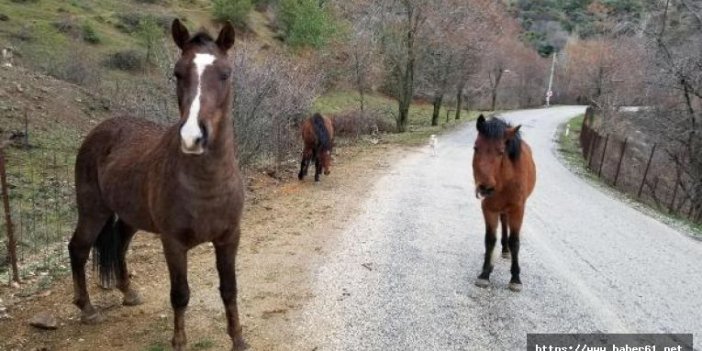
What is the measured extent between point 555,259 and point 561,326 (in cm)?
207

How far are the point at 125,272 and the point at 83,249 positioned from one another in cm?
44

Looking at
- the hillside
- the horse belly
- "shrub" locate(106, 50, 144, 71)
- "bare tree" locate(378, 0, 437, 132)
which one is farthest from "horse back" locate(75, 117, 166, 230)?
the hillside

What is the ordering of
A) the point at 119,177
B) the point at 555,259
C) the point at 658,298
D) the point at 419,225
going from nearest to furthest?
the point at 119,177 < the point at 658,298 < the point at 555,259 < the point at 419,225

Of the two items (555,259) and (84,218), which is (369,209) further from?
(84,218)

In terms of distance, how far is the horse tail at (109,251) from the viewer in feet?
13.9

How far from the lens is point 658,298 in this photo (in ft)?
18.0

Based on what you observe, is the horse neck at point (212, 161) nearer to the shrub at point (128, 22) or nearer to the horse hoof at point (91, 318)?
the horse hoof at point (91, 318)

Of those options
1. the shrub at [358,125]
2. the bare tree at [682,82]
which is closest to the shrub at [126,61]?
the shrub at [358,125]

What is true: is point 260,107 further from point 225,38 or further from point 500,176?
point 225,38

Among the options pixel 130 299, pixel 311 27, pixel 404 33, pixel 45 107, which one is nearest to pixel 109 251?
pixel 130 299

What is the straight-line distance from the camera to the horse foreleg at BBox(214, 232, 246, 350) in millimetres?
3541

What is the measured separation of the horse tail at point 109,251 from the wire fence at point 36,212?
1.08m

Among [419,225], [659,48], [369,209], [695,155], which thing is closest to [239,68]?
[369,209]

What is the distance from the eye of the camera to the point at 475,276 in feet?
18.3
